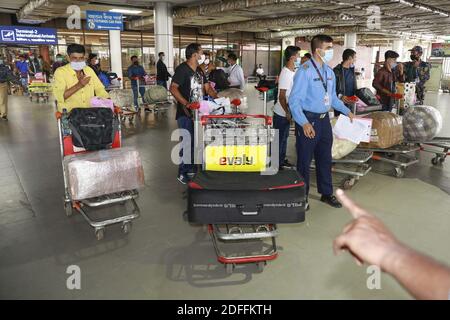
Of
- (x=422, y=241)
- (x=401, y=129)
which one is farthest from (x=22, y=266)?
(x=401, y=129)

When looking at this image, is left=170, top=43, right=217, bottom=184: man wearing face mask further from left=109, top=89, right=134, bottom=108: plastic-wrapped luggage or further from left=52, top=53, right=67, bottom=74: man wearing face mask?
left=52, top=53, right=67, bottom=74: man wearing face mask

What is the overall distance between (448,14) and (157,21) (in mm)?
9632

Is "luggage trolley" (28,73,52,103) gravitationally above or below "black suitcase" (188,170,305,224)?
above

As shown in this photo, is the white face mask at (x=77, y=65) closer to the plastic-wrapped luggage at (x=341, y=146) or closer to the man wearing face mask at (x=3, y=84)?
the plastic-wrapped luggage at (x=341, y=146)

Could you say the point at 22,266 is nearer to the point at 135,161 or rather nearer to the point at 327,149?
the point at 135,161

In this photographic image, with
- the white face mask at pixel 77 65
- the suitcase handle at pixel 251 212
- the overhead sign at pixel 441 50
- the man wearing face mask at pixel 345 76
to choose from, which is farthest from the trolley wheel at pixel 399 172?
the overhead sign at pixel 441 50

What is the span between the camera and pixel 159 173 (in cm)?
477

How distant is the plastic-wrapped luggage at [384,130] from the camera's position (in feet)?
15.0

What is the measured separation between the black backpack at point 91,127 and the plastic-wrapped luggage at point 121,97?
532 centimetres

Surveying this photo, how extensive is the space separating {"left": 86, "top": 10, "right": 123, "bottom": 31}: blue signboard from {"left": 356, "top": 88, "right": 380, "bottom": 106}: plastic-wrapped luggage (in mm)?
9657

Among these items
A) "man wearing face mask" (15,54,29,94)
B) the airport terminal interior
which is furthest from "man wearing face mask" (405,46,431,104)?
"man wearing face mask" (15,54,29,94)

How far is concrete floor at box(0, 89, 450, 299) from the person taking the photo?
7.56 ft

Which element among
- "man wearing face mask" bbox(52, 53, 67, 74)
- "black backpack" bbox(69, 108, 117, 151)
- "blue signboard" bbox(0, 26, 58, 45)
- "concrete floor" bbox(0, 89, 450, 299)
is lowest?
"concrete floor" bbox(0, 89, 450, 299)

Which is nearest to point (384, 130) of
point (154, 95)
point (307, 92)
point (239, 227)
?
point (307, 92)
